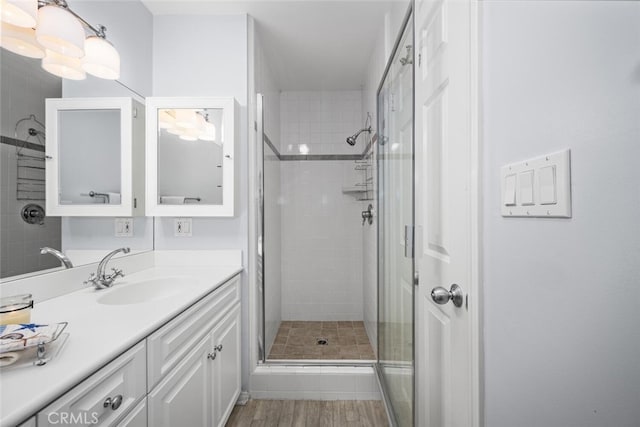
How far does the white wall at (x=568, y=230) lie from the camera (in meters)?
0.43

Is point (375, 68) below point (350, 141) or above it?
above

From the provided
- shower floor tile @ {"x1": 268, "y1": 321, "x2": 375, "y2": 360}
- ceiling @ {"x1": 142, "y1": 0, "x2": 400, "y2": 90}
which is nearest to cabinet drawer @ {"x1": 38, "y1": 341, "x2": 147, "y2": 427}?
shower floor tile @ {"x1": 268, "y1": 321, "x2": 375, "y2": 360}

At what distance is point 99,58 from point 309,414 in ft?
7.32

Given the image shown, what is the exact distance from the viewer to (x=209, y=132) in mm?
1863

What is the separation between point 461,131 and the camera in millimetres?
792

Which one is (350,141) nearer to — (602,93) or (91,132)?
(91,132)

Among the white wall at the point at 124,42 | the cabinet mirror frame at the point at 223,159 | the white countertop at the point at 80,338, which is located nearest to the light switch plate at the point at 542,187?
the white countertop at the point at 80,338

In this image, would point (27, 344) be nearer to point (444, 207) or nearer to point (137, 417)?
point (137, 417)

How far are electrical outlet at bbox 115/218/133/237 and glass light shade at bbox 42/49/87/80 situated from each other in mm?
753

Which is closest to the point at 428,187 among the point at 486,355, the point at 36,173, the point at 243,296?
the point at 486,355

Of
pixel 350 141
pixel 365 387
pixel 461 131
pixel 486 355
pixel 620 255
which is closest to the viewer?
pixel 620 255

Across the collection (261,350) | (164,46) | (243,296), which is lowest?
(261,350)

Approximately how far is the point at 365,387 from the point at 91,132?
217 centimetres

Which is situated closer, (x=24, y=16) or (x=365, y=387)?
(x=24, y=16)
